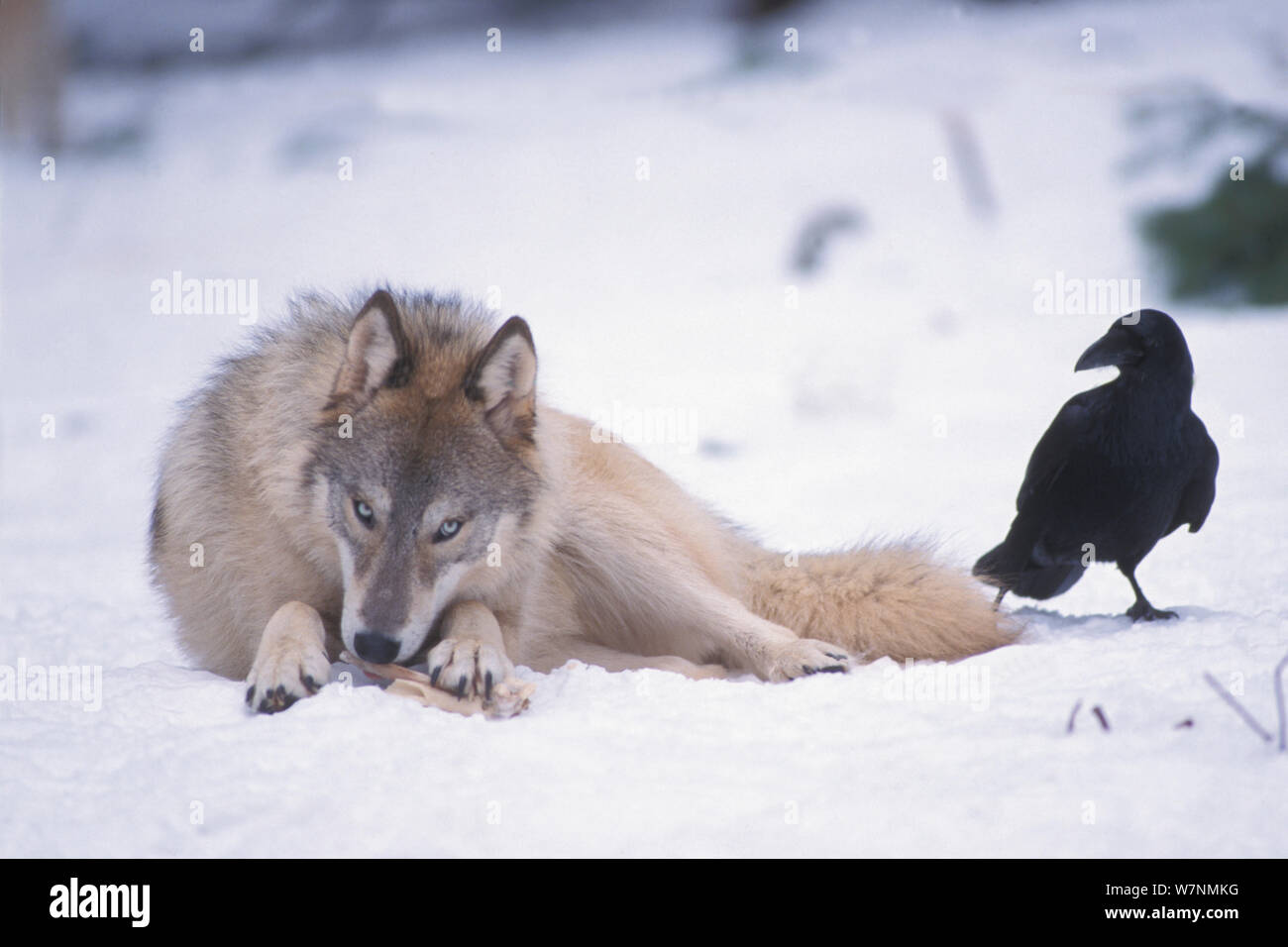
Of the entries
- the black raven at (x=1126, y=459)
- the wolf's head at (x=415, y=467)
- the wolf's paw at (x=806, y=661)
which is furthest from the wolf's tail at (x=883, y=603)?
the wolf's head at (x=415, y=467)

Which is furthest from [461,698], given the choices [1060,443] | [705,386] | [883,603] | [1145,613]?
[705,386]

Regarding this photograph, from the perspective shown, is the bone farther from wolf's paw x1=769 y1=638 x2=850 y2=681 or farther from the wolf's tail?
the wolf's tail

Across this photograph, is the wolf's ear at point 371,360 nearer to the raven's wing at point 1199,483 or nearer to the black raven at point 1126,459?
the black raven at point 1126,459

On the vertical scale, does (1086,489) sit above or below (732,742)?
above

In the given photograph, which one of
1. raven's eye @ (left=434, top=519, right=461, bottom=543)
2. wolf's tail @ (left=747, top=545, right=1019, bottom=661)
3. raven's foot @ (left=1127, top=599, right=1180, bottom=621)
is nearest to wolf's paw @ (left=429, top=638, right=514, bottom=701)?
raven's eye @ (left=434, top=519, right=461, bottom=543)

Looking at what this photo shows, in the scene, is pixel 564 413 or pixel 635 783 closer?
pixel 635 783

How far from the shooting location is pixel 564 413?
478 cm

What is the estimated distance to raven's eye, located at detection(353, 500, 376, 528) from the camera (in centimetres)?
355

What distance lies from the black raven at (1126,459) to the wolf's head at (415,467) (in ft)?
6.18

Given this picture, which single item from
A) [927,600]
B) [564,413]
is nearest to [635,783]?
[927,600]

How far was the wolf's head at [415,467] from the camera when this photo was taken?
3.45 m

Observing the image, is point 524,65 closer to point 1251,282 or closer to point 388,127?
point 388,127

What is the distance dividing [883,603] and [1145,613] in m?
0.95

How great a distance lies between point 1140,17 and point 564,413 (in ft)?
38.8
